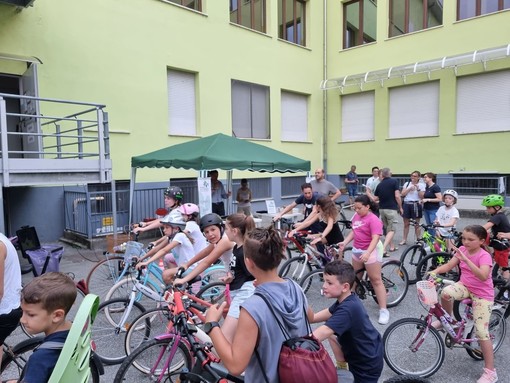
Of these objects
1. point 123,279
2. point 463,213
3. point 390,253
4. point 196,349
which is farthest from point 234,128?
point 196,349

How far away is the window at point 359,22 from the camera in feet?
55.3

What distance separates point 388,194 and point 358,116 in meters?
8.90

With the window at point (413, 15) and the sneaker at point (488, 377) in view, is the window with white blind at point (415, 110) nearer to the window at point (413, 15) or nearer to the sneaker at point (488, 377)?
the window at point (413, 15)

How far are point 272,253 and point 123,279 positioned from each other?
299cm

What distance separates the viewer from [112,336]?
3.84 metres

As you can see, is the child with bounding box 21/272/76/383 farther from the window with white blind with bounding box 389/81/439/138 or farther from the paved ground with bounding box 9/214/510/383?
the window with white blind with bounding box 389/81/439/138

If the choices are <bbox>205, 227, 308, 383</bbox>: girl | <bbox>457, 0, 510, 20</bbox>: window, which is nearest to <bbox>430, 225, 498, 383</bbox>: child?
<bbox>205, 227, 308, 383</bbox>: girl

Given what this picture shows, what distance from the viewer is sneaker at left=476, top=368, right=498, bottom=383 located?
3.22 m

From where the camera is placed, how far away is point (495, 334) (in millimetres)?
3779

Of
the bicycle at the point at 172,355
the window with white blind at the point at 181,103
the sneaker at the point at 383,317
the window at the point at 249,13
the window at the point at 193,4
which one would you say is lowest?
the sneaker at the point at 383,317

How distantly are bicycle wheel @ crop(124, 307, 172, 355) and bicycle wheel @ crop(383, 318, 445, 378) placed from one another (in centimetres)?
205

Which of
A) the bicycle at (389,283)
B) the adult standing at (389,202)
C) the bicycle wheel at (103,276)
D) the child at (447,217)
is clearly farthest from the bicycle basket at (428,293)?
the adult standing at (389,202)

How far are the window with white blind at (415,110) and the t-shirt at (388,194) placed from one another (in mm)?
7383

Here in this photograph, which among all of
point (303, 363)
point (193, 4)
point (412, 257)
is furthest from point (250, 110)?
point (303, 363)
